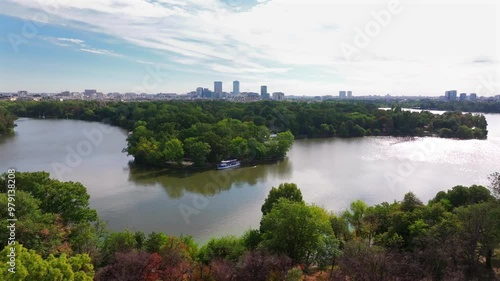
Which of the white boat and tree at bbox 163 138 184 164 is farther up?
tree at bbox 163 138 184 164

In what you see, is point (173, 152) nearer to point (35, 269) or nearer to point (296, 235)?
point (296, 235)

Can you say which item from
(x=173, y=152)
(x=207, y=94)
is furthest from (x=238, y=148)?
(x=207, y=94)

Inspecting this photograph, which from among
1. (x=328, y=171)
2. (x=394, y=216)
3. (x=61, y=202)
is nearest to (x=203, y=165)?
(x=328, y=171)

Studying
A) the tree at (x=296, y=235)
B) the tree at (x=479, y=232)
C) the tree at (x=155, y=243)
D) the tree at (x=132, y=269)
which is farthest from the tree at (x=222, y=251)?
the tree at (x=479, y=232)

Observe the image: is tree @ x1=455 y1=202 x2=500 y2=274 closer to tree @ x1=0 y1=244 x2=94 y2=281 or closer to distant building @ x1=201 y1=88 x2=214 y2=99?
tree @ x1=0 y1=244 x2=94 y2=281

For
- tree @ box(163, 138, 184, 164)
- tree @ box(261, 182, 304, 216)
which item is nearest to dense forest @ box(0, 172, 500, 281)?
tree @ box(261, 182, 304, 216)

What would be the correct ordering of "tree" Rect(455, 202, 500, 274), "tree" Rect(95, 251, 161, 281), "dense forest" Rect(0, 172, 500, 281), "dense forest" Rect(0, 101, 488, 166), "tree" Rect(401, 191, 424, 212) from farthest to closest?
1. "dense forest" Rect(0, 101, 488, 166)
2. "tree" Rect(401, 191, 424, 212)
3. "tree" Rect(455, 202, 500, 274)
4. "dense forest" Rect(0, 172, 500, 281)
5. "tree" Rect(95, 251, 161, 281)

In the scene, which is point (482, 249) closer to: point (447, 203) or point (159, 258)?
point (447, 203)
